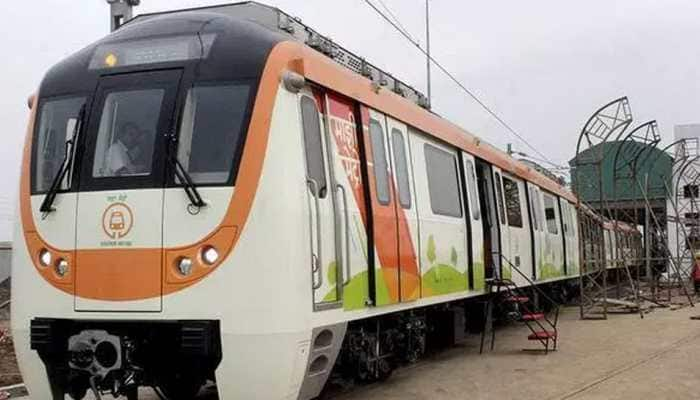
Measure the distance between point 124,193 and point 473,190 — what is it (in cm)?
640

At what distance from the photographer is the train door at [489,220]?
39.4ft

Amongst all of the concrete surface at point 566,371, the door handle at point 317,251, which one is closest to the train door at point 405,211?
the concrete surface at point 566,371

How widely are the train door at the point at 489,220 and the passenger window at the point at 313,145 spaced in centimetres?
545

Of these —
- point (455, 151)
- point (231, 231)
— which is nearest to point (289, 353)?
point (231, 231)

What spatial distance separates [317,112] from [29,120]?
245 centimetres

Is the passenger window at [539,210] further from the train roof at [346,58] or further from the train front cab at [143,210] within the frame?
the train front cab at [143,210]

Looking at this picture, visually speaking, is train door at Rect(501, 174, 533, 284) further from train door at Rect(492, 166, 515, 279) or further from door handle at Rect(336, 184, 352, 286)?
door handle at Rect(336, 184, 352, 286)

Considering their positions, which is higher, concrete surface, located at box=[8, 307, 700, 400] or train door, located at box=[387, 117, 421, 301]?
train door, located at box=[387, 117, 421, 301]

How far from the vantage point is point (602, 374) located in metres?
9.64

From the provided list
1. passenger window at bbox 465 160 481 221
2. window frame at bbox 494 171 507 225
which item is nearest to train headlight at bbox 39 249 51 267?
passenger window at bbox 465 160 481 221

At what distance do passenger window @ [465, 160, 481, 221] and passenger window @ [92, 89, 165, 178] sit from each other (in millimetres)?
5954

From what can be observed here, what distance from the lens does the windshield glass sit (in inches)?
259

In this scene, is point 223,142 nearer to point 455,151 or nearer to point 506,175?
point 455,151

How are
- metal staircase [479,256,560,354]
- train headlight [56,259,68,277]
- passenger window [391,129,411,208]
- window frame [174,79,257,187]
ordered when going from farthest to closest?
metal staircase [479,256,560,354], passenger window [391,129,411,208], train headlight [56,259,68,277], window frame [174,79,257,187]
